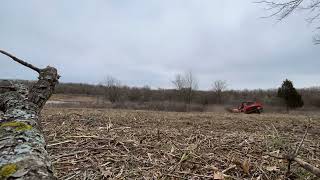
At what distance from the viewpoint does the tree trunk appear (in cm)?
238

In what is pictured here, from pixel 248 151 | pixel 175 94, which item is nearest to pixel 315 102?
pixel 175 94

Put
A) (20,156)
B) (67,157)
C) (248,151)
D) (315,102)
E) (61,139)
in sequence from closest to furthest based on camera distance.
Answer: (20,156), (67,157), (248,151), (61,139), (315,102)

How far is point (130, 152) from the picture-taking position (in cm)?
465

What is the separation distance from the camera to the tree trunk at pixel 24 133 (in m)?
2.38

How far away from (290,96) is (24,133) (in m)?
46.0

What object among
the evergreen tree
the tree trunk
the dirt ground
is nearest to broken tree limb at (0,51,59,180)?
the tree trunk

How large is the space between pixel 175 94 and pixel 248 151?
5583 cm

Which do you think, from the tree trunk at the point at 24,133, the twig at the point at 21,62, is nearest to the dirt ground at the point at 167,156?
the tree trunk at the point at 24,133

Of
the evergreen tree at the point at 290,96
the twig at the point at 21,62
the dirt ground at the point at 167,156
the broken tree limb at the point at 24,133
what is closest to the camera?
the broken tree limb at the point at 24,133

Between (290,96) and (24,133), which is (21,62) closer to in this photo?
(24,133)

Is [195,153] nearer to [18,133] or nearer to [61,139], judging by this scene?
[61,139]

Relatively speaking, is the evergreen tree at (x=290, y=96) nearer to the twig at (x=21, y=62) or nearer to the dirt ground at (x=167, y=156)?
the dirt ground at (x=167, y=156)

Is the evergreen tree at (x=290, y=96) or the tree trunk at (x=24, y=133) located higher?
the evergreen tree at (x=290, y=96)

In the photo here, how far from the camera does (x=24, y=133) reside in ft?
10.1
